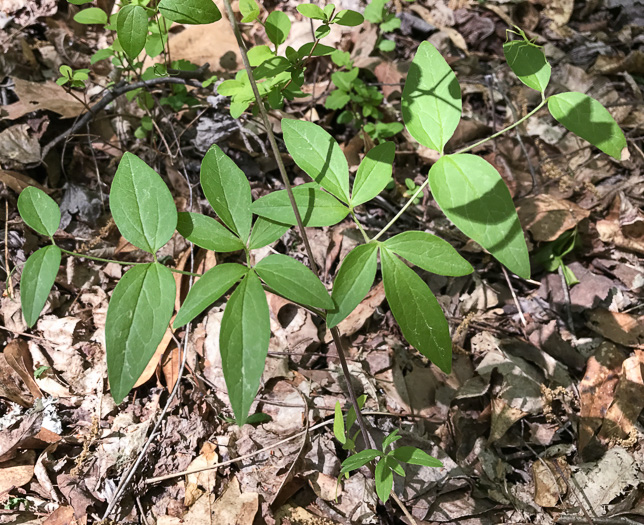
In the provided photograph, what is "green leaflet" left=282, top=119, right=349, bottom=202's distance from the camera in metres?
1.44

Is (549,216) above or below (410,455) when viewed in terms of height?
above

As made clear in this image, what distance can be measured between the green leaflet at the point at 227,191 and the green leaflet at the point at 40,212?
49 centimetres

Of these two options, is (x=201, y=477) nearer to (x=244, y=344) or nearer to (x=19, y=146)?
(x=244, y=344)

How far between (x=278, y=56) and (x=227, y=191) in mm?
692

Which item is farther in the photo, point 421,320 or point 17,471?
point 17,471

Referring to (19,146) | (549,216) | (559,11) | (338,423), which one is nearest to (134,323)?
(338,423)

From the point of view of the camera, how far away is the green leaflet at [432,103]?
1.38m

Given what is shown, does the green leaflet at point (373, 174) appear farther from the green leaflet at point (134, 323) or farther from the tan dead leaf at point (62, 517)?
the tan dead leaf at point (62, 517)

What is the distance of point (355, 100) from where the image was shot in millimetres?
2764

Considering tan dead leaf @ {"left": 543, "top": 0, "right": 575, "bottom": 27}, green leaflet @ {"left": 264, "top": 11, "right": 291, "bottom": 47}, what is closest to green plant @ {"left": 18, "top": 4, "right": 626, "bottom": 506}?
green leaflet @ {"left": 264, "top": 11, "right": 291, "bottom": 47}

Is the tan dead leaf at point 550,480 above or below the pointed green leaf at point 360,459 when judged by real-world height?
below

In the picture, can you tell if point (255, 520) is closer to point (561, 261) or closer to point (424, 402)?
point (424, 402)

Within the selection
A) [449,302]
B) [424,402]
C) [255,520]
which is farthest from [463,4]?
[255,520]

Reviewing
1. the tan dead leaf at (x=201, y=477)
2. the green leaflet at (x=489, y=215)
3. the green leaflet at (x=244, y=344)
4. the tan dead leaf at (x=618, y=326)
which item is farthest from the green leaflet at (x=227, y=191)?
the tan dead leaf at (x=618, y=326)
